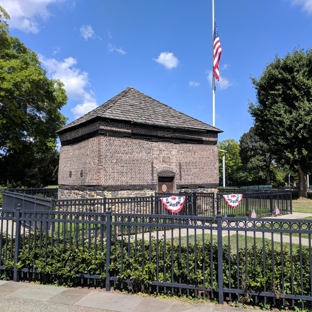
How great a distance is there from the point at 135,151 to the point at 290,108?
17004mm

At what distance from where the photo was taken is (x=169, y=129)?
56.1ft

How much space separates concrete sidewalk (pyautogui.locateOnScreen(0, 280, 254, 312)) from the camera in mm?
4098

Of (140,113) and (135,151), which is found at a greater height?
(140,113)

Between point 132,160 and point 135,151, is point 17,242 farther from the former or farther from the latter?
point 135,151

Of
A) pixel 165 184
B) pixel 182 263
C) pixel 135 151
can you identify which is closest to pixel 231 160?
pixel 165 184

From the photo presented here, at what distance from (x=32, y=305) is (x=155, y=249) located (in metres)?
2.15

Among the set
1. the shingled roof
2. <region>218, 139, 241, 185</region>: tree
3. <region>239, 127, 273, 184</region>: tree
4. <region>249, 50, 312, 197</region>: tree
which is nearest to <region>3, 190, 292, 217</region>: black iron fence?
the shingled roof

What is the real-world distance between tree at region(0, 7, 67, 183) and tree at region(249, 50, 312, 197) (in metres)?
20.7

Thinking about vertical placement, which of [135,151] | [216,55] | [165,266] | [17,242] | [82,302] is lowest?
[82,302]

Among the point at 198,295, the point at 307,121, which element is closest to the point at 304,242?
the point at 198,295

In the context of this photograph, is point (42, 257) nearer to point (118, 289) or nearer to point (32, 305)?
point (32, 305)

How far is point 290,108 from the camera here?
83.2ft

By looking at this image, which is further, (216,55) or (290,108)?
(290,108)

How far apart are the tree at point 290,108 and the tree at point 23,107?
2075cm
